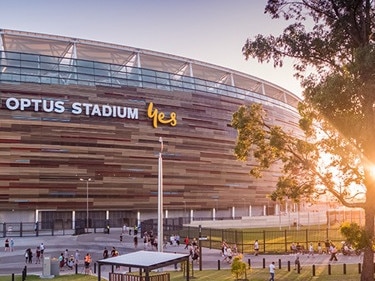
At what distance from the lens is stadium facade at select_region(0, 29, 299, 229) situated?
68.2 metres

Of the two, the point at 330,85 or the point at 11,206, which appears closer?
the point at 330,85

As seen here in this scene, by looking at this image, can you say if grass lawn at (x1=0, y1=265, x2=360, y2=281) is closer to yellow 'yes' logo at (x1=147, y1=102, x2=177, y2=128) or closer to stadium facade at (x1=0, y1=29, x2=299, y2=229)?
stadium facade at (x1=0, y1=29, x2=299, y2=229)

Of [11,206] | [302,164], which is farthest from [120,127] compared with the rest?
[302,164]

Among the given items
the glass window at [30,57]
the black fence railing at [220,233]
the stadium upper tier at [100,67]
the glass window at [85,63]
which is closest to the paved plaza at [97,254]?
the black fence railing at [220,233]

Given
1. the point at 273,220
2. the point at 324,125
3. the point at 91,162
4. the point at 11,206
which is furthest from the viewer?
the point at 273,220

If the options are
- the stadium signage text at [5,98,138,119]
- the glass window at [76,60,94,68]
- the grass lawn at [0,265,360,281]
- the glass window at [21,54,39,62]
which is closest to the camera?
the grass lawn at [0,265,360,281]

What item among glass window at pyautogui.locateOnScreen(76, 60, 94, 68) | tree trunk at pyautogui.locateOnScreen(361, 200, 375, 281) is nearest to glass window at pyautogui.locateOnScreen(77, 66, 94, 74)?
glass window at pyautogui.locateOnScreen(76, 60, 94, 68)

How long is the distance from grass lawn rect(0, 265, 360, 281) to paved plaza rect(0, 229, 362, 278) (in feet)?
5.83

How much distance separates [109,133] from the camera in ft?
243

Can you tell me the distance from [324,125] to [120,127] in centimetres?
5491

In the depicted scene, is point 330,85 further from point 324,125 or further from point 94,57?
point 94,57

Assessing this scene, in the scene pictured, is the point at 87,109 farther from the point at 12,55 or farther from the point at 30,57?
the point at 12,55

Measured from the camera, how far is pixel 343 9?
889 inches

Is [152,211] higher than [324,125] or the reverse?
the reverse
